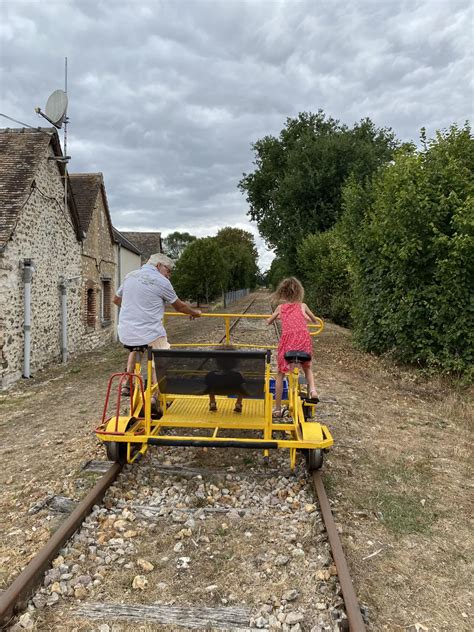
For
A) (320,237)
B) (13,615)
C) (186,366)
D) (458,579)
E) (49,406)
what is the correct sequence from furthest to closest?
(320,237) < (49,406) < (186,366) < (458,579) < (13,615)

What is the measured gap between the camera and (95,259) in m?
18.2

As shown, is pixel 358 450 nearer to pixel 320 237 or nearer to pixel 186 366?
pixel 186 366

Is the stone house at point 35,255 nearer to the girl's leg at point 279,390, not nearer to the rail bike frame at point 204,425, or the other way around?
the rail bike frame at point 204,425

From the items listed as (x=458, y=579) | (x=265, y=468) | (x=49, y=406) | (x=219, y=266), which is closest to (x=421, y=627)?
(x=458, y=579)

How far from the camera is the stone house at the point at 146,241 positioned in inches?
1560

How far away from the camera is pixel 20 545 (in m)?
3.64

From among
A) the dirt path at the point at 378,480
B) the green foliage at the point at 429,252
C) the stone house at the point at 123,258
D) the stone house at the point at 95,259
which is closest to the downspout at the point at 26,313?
the dirt path at the point at 378,480

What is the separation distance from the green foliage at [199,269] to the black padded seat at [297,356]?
104ft

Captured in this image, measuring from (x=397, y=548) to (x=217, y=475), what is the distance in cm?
190

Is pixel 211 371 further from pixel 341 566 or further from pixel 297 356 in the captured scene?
pixel 341 566

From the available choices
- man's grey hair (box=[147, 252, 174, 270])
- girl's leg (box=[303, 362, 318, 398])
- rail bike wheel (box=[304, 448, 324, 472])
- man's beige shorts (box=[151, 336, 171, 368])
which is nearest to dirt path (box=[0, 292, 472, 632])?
rail bike wheel (box=[304, 448, 324, 472])

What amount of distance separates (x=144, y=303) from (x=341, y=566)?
10.8 ft

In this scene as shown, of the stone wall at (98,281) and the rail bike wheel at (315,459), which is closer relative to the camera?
the rail bike wheel at (315,459)

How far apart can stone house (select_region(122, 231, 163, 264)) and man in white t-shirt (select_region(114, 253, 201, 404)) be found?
3408 centimetres
